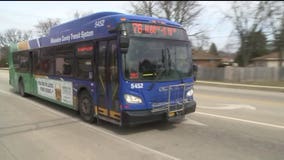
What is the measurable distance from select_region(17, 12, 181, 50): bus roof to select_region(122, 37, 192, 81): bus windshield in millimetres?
584

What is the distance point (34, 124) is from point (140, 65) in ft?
12.4

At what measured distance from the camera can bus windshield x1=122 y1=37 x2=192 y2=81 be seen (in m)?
7.15

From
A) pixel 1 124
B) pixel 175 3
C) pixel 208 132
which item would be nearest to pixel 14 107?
pixel 1 124

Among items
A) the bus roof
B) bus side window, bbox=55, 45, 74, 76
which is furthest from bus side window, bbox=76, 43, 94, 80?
bus side window, bbox=55, 45, 74, 76

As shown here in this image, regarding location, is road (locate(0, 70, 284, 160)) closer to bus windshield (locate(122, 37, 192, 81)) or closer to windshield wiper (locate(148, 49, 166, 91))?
windshield wiper (locate(148, 49, 166, 91))

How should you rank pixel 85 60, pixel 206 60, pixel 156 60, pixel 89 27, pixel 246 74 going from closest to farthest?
1. pixel 156 60
2. pixel 89 27
3. pixel 85 60
4. pixel 246 74
5. pixel 206 60

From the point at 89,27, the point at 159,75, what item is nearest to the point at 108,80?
the point at 159,75

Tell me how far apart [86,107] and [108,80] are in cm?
174

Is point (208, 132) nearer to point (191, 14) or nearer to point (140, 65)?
point (140, 65)

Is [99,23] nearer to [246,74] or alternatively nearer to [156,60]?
[156,60]

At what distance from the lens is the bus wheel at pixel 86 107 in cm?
877

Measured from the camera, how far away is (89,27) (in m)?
8.73

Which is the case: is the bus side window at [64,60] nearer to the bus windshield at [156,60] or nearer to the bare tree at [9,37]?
the bus windshield at [156,60]

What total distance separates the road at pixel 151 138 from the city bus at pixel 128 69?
0.44 metres
